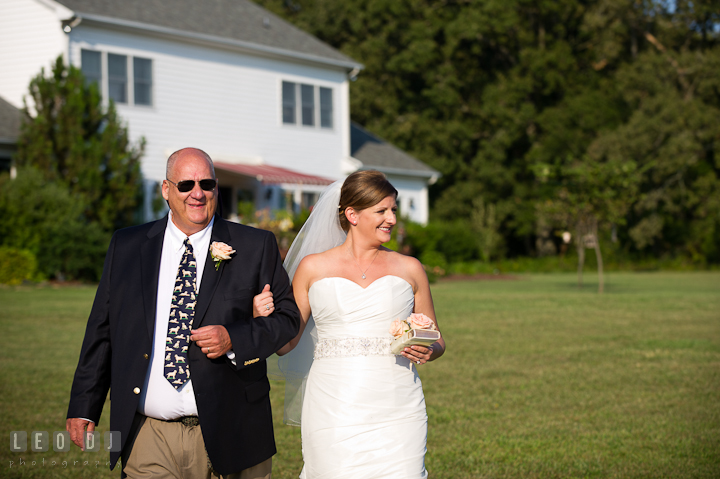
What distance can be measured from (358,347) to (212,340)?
1.11 meters

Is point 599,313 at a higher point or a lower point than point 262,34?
lower

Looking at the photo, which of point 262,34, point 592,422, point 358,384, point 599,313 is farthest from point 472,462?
point 262,34

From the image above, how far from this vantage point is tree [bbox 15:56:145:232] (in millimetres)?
22234

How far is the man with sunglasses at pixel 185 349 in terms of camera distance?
142 inches

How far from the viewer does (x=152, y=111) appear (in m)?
25.0

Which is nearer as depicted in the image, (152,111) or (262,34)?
(152,111)

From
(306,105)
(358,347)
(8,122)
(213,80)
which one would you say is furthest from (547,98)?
(358,347)

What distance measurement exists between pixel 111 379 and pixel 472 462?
3798 millimetres

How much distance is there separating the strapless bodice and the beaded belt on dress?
0.03 meters

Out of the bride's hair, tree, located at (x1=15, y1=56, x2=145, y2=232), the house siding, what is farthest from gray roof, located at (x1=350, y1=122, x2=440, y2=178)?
the bride's hair

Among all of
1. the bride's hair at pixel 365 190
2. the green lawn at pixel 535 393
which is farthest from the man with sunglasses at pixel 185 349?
the green lawn at pixel 535 393

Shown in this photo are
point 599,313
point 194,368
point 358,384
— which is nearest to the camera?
point 194,368

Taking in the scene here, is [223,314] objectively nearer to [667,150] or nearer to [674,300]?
[674,300]

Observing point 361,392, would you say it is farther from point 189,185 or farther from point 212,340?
point 189,185
